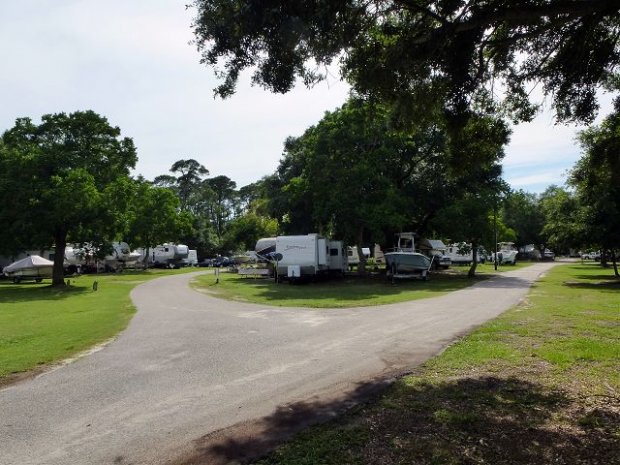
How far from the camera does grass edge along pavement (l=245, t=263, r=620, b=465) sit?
460 cm

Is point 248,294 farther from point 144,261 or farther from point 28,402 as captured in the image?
point 144,261

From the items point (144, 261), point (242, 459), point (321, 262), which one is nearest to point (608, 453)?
point (242, 459)

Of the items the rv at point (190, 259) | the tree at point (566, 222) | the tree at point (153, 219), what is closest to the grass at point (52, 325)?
the tree at point (566, 222)

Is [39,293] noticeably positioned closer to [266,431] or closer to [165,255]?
[266,431]

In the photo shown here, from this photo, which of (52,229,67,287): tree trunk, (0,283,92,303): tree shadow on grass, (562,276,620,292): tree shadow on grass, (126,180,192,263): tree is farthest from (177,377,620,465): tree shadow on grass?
(126,180,192,263): tree

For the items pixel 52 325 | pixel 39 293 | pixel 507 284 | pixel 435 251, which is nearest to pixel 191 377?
pixel 52 325

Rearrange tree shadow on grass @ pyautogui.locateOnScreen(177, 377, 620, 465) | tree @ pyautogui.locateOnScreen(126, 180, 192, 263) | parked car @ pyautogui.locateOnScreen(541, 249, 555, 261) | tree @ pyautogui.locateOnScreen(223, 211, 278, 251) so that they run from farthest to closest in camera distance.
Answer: parked car @ pyautogui.locateOnScreen(541, 249, 555, 261) → tree @ pyautogui.locateOnScreen(223, 211, 278, 251) → tree @ pyautogui.locateOnScreen(126, 180, 192, 263) → tree shadow on grass @ pyautogui.locateOnScreen(177, 377, 620, 465)

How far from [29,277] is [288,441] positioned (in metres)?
37.2

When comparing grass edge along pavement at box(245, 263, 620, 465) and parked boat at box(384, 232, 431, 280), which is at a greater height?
parked boat at box(384, 232, 431, 280)

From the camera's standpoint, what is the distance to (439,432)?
16.8 ft

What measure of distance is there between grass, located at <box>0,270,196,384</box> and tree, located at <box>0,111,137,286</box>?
485 centimetres

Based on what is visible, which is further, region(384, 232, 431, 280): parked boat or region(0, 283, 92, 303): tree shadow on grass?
region(384, 232, 431, 280): parked boat

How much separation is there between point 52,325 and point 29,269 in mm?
24847

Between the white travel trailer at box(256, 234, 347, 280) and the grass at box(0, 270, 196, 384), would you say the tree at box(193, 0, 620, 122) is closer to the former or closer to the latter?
the grass at box(0, 270, 196, 384)
